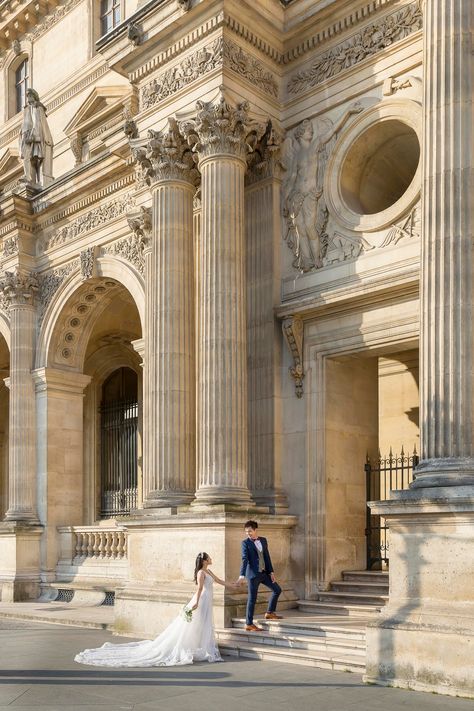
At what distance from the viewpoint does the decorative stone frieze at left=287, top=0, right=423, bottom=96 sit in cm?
1364

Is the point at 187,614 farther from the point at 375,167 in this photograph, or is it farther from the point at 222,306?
the point at 375,167

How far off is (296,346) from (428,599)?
5.49 meters

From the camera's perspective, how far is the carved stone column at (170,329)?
14.6 m

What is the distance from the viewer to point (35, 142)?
2278cm

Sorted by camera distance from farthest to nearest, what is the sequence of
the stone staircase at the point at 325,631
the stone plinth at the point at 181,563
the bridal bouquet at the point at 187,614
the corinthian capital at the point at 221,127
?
the corinthian capital at the point at 221,127 < the stone plinth at the point at 181,563 < the bridal bouquet at the point at 187,614 < the stone staircase at the point at 325,631

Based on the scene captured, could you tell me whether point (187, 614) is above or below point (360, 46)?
below

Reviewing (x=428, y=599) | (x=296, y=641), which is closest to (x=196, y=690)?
(x=296, y=641)

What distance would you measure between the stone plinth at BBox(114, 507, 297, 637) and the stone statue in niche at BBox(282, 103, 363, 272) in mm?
4224

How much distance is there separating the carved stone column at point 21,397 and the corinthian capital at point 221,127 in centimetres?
820

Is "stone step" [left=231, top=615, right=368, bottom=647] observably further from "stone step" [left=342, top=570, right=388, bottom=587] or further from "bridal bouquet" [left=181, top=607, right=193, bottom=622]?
"stone step" [left=342, top=570, right=388, bottom=587]

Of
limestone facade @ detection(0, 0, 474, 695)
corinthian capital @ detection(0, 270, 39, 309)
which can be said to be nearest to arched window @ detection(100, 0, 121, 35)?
corinthian capital @ detection(0, 270, 39, 309)

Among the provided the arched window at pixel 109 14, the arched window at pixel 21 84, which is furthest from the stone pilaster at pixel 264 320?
the arched window at pixel 21 84

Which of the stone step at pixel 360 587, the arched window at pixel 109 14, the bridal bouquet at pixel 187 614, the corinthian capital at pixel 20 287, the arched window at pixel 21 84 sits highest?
the arched window at pixel 109 14

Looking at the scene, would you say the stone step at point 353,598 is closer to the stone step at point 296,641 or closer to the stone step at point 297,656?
the stone step at point 296,641
